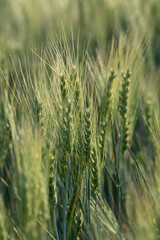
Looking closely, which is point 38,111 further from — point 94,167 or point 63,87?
point 94,167

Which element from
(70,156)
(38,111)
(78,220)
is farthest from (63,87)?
(78,220)

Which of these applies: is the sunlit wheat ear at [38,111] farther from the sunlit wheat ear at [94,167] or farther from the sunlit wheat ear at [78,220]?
the sunlit wheat ear at [78,220]

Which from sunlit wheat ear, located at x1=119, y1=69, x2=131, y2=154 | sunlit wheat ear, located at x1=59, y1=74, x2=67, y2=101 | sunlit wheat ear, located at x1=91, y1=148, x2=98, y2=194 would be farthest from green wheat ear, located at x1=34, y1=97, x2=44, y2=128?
sunlit wheat ear, located at x1=119, y1=69, x2=131, y2=154

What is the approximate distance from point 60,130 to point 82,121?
0.08 metres

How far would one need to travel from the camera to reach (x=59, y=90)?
93 cm

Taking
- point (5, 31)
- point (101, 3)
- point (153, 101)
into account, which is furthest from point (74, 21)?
point (153, 101)

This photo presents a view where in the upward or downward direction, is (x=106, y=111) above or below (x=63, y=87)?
below

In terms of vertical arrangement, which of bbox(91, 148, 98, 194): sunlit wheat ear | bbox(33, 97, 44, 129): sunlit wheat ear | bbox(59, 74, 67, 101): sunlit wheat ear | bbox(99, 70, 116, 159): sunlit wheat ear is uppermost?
bbox(59, 74, 67, 101): sunlit wheat ear

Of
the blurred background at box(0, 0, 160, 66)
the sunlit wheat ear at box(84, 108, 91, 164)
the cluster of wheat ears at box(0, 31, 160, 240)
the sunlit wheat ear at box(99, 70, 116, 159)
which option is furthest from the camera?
the blurred background at box(0, 0, 160, 66)

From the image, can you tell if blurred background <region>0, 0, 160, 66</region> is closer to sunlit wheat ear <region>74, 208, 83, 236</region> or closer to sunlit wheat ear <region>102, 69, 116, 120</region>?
sunlit wheat ear <region>102, 69, 116, 120</region>

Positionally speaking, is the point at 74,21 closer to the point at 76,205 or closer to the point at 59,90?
the point at 59,90

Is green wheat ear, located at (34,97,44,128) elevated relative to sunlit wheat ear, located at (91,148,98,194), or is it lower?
elevated

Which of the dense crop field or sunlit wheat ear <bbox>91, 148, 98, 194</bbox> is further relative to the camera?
sunlit wheat ear <bbox>91, 148, 98, 194</bbox>

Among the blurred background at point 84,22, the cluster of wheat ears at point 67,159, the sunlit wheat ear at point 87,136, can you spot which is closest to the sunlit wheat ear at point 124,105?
the cluster of wheat ears at point 67,159
